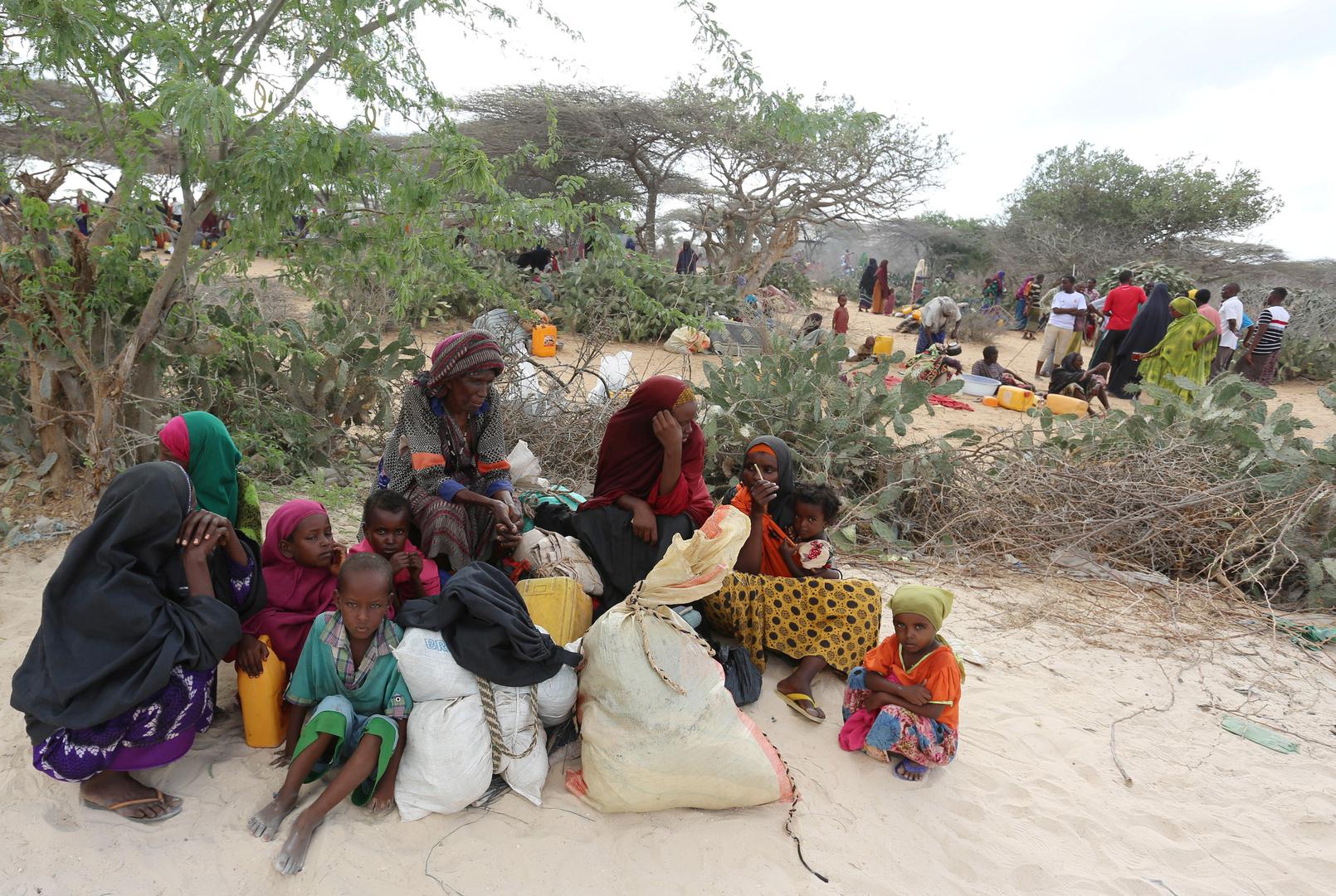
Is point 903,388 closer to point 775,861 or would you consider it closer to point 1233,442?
point 1233,442

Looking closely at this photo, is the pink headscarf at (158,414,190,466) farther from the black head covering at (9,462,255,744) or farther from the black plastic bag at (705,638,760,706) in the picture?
the black plastic bag at (705,638,760,706)

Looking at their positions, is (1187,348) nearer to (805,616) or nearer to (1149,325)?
(1149,325)

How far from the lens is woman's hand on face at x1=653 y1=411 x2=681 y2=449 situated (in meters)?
2.94

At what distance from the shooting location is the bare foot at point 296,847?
1.97 metres

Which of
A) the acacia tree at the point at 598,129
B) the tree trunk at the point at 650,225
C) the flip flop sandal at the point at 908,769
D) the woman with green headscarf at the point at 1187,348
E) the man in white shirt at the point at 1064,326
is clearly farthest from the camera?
the tree trunk at the point at 650,225

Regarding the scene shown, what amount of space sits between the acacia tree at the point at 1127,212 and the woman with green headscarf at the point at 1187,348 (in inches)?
535

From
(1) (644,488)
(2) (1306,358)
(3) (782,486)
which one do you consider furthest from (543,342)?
(2) (1306,358)

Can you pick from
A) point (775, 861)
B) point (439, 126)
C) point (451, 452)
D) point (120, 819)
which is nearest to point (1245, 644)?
point (775, 861)

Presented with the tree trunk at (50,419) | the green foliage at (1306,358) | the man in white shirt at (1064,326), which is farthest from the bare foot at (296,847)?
the green foliage at (1306,358)

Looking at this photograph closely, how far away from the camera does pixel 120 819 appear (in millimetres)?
2070

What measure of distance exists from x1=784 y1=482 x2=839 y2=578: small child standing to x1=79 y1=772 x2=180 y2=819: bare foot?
216 cm

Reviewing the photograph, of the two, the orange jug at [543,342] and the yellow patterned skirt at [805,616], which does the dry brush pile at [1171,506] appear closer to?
the yellow patterned skirt at [805,616]

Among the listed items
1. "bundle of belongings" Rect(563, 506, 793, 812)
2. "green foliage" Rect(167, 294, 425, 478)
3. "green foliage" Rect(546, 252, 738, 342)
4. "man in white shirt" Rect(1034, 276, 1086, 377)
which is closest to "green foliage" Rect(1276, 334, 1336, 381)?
"man in white shirt" Rect(1034, 276, 1086, 377)

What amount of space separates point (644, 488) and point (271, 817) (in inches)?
65.8
